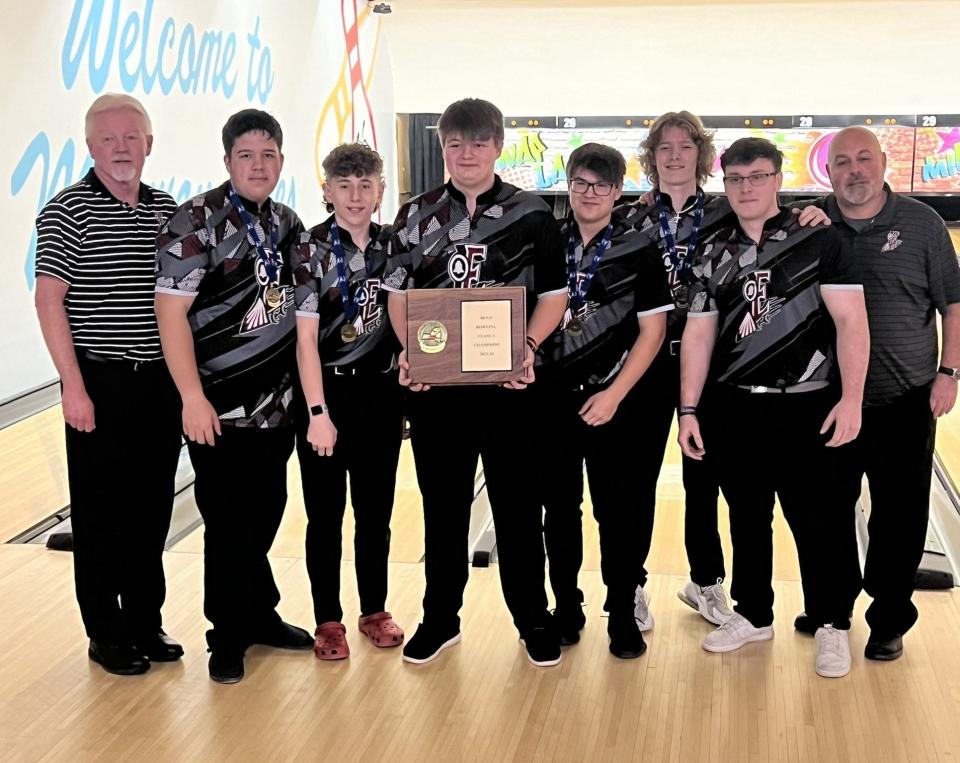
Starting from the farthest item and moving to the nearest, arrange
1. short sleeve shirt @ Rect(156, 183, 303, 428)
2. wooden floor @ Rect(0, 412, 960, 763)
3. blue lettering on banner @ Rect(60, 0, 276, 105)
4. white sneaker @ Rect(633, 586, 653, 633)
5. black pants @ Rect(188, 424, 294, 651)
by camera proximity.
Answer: blue lettering on banner @ Rect(60, 0, 276, 105)
white sneaker @ Rect(633, 586, 653, 633)
black pants @ Rect(188, 424, 294, 651)
short sleeve shirt @ Rect(156, 183, 303, 428)
wooden floor @ Rect(0, 412, 960, 763)

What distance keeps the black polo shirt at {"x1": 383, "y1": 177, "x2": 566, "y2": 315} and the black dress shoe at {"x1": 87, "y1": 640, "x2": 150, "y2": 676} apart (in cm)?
83

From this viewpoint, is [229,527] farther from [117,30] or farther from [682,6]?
[682,6]

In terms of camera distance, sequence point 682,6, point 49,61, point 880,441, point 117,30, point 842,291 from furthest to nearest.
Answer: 1. point 682,6
2. point 117,30
3. point 49,61
4. point 880,441
5. point 842,291

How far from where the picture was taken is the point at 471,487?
203 cm

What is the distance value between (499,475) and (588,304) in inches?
13.5

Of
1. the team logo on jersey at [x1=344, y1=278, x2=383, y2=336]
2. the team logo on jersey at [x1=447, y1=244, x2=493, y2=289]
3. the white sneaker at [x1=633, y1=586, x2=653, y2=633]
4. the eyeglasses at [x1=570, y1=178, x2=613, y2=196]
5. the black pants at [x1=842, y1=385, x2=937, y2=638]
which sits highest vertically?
the eyeglasses at [x1=570, y1=178, x2=613, y2=196]

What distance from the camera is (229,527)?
77.5 inches

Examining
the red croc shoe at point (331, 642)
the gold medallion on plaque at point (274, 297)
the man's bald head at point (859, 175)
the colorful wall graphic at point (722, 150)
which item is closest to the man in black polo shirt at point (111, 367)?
the gold medallion on plaque at point (274, 297)

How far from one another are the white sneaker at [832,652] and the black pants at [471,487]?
50 centimetres

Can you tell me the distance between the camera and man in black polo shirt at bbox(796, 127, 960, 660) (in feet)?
6.49

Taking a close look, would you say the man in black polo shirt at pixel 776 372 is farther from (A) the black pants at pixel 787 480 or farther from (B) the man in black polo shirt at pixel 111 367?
(B) the man in black polo shirt at pixel 111 367

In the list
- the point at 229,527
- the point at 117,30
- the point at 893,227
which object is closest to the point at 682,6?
the point at 117,30

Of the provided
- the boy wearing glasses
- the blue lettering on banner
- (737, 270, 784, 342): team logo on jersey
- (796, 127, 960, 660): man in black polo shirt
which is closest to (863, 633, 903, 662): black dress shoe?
(796, 127, 960, 660): man in black polo shirt

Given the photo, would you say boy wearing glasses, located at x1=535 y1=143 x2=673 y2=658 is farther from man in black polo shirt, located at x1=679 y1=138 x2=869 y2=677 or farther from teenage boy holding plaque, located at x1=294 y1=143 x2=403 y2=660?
teenage boy holding plaque, located at x1=294 y1=143 x2=403 y2=660
